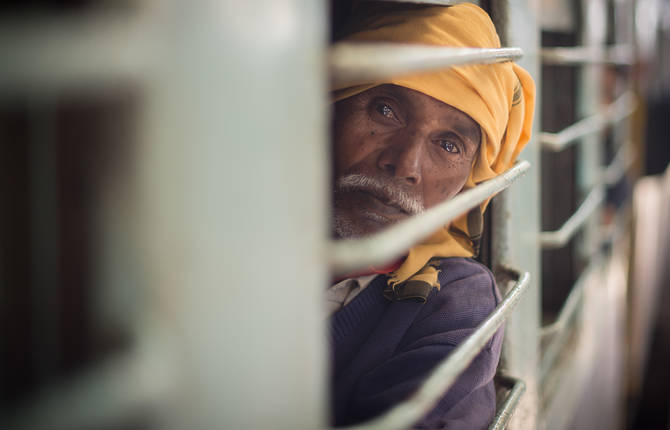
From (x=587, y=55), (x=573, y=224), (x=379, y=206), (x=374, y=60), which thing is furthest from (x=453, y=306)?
(x=587, y=55)

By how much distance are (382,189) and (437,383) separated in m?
0.42

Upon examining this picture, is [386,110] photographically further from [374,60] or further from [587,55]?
[587,55]

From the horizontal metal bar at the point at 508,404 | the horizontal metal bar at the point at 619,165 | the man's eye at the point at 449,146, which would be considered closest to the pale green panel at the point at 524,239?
the horizontal metal bar at the point at 508,404

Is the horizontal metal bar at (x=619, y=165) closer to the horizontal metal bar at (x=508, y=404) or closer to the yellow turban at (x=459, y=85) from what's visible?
the horizontal metal bar at (x=508, y=404)

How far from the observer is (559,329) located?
165 cm

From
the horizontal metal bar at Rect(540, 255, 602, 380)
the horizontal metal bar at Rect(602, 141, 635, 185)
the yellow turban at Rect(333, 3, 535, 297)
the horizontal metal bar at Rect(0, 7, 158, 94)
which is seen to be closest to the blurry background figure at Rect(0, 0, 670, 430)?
the horizontal metal bar at Rect(0, 7, 158, 94)

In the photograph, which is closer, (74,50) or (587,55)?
(74,50)

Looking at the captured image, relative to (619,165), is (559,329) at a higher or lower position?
lower

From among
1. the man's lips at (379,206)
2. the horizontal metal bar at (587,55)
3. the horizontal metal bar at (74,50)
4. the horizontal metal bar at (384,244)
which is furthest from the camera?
the horizontal metal bar at (587,55)

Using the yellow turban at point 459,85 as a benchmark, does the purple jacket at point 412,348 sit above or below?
below

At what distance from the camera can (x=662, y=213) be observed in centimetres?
602

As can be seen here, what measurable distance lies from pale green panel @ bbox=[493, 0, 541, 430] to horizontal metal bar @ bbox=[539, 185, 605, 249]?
10cm

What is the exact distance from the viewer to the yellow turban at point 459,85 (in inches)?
38.0

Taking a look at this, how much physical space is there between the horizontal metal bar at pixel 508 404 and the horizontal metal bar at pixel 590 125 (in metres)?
0.59
